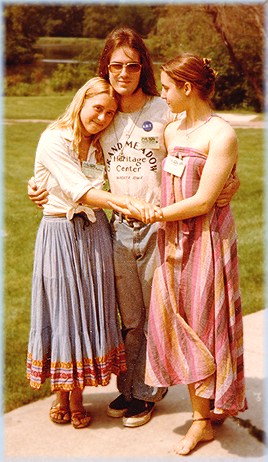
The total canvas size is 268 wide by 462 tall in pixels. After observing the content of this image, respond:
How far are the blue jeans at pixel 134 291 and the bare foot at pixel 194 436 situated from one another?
1.11 feet

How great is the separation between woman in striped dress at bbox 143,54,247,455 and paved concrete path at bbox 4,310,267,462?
0.18 m

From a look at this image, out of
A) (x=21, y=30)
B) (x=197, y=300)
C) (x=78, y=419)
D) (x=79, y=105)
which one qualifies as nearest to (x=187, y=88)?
(x=79, y=105)

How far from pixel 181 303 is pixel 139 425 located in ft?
2.44

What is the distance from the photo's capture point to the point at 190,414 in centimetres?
327

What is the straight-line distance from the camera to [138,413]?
320 centimetres

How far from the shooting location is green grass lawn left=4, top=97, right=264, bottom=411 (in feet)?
12.9

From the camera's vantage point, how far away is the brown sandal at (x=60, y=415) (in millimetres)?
3193

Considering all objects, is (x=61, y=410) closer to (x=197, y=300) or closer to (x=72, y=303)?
(x=72, y=303)

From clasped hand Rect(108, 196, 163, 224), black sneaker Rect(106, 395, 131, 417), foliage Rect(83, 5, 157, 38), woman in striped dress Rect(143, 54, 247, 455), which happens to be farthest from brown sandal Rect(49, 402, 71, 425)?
foliage Rect(83, 5, 157, 38)

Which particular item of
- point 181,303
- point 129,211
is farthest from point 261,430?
point 129,211

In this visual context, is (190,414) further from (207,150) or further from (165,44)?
(165,44)

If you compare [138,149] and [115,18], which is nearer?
[138,149]

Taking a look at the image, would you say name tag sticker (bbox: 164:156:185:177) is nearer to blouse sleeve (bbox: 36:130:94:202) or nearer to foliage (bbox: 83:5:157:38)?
blouse sleeve (bbox: 36:130:94:202)

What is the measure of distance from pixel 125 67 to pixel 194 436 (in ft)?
5.47
